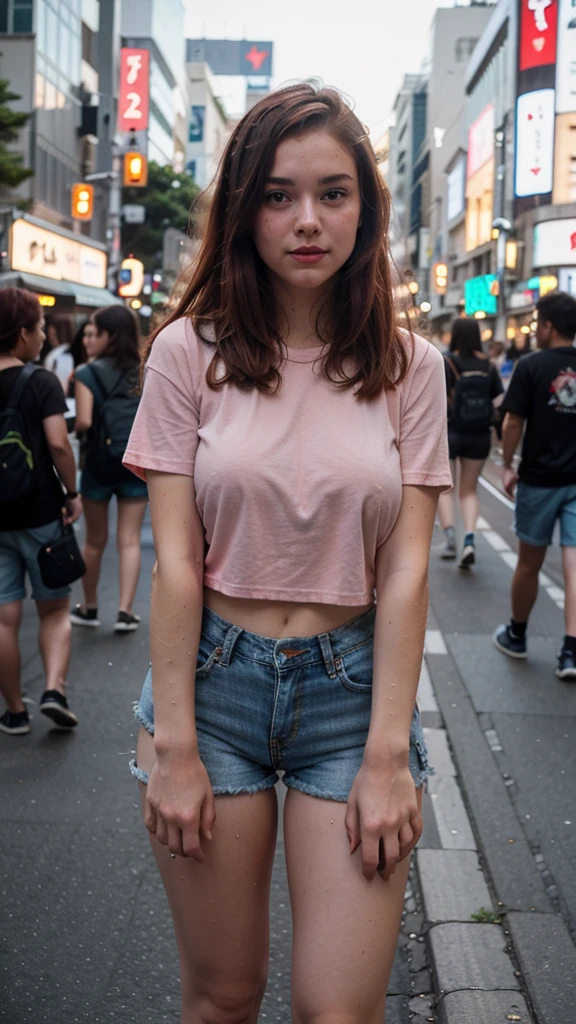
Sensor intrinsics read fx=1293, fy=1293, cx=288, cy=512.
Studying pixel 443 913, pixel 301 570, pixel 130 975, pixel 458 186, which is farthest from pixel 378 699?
pixel 458 186

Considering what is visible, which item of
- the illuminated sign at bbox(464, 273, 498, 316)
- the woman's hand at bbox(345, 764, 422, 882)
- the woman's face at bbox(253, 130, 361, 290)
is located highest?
the illuminated sign at bbox(464, 273, 498, 316)

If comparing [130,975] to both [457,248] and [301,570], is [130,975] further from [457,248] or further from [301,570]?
[457,248]

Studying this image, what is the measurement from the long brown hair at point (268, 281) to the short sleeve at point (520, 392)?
4813 mm

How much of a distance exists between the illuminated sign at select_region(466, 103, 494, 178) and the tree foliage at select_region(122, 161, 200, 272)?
1434 cm

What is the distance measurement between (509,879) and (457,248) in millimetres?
79881

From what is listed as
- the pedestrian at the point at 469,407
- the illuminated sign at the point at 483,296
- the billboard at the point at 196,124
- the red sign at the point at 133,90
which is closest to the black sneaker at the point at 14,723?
the pedestrian at the point at 469,407

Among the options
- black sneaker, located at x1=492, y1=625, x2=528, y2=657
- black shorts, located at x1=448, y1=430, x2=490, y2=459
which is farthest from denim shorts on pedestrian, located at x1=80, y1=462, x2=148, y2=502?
black shorts, located at x1=448, y1=430, x2=490, y2=459

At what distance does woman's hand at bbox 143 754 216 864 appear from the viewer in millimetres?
2137

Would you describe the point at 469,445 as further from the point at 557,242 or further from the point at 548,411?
the point at 557,242

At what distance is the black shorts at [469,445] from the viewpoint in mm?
10734

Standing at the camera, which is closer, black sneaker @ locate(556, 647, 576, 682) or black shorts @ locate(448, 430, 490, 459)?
black sneaker @ locate(556, 647, 576, 682)

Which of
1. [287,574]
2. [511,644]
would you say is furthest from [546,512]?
A: [287,574]

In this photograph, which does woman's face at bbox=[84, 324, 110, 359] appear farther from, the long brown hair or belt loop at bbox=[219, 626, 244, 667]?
belt loop at bbox=[219, 626, 244, 667]

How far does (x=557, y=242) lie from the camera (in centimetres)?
4278
